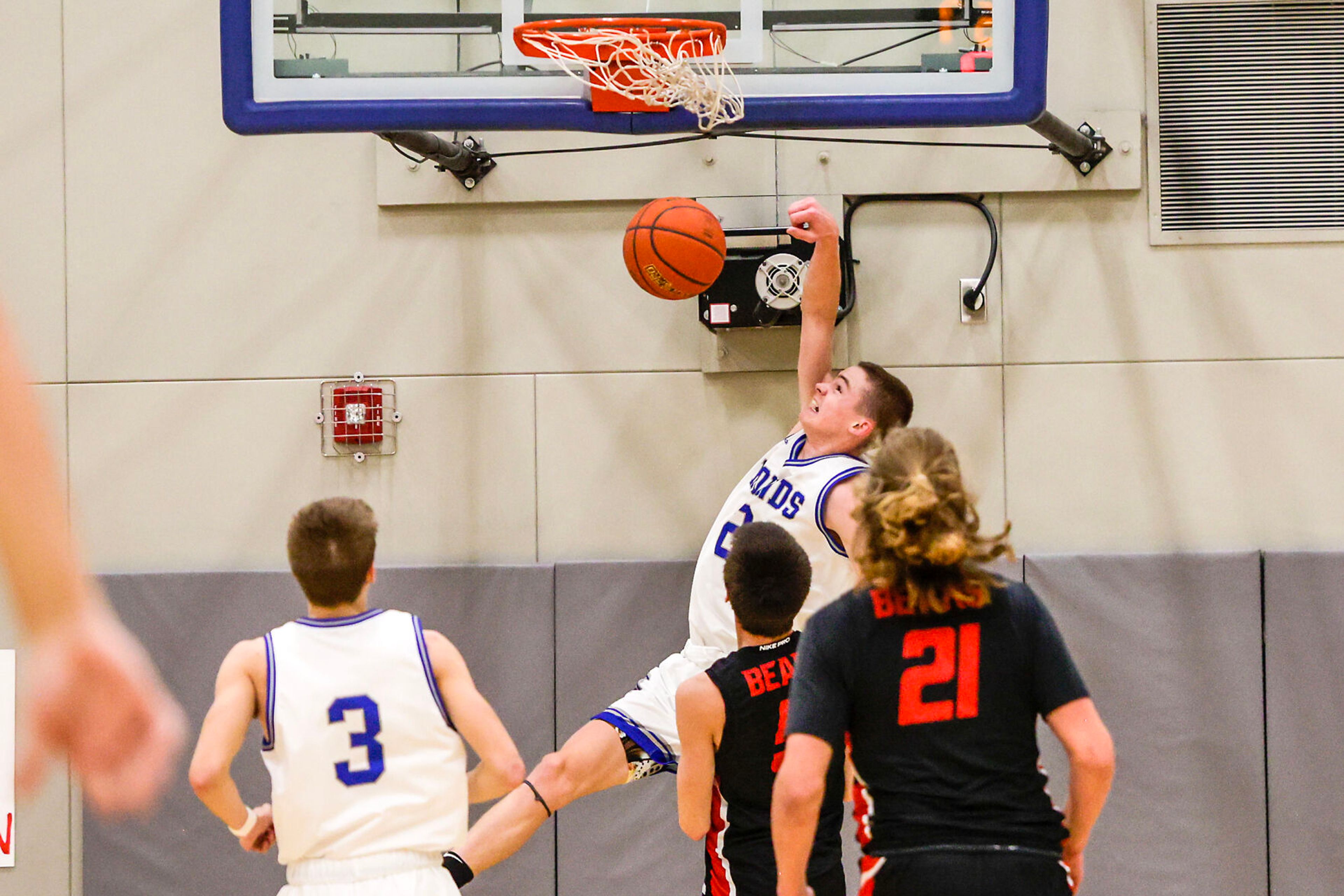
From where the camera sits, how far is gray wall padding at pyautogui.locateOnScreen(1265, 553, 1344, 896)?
4.82 metres

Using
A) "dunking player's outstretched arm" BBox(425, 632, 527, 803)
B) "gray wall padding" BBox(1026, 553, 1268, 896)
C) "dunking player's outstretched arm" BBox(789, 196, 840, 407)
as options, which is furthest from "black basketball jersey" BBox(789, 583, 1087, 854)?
"gray wall padding" BBox(1026, 553, 1268, 896)

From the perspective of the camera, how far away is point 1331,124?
5.05 metres

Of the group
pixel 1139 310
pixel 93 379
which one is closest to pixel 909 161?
pixel 1139 310

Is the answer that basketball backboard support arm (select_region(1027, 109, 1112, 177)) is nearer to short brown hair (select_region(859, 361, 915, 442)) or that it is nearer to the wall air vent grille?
the wall air vent grille

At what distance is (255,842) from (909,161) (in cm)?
369

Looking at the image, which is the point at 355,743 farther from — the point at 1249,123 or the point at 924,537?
the point at 1249,123

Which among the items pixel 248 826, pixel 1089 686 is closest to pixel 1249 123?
pixel 1089 686

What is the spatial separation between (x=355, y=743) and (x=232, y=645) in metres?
2.62

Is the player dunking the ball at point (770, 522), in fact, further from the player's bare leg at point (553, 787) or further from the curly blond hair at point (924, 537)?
the curly blond hair at point (924, 537)

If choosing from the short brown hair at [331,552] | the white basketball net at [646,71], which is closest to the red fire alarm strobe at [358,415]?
the white basketball net at [646,71]

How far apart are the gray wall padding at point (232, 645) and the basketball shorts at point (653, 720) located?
108 centimetres

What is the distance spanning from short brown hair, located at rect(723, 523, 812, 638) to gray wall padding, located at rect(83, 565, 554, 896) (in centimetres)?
214

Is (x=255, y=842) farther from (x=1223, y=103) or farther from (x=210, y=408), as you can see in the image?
(x=1223, y=103)

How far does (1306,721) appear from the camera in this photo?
4.85m
